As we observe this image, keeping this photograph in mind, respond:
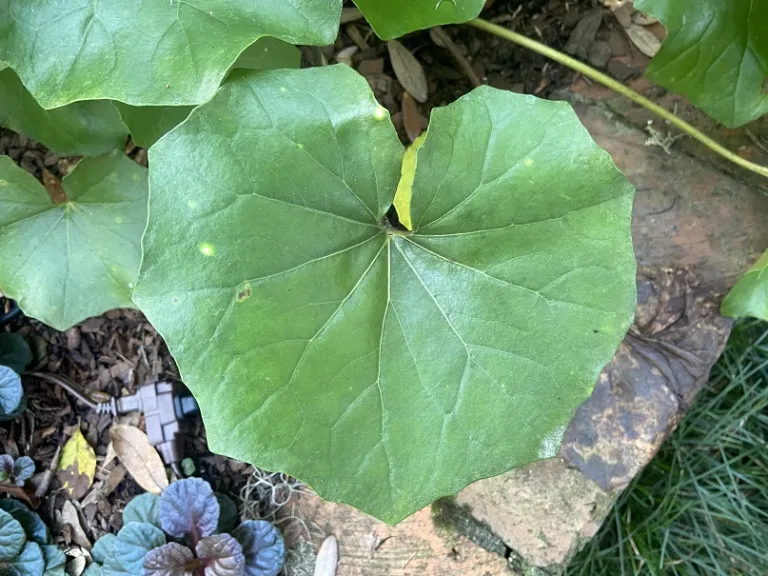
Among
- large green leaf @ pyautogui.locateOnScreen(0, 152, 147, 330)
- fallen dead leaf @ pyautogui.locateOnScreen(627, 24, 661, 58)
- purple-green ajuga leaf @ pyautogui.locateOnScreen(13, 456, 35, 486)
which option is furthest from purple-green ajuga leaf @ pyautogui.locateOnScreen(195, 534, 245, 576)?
fallen dead leaf @ pyautogui.locateOnScreen(627, 24, 661, 58)

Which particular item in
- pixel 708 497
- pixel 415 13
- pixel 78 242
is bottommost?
pixel 708 497

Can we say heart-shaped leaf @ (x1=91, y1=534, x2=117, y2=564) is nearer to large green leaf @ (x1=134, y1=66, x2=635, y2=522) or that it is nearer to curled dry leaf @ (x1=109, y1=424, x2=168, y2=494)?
curled dry leaf @ (x1=109, y1=424, x2=168, y2=494)

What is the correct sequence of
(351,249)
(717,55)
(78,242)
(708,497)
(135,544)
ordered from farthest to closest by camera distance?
(708,497), (135,544), (78,242), (717,55), (351,249)

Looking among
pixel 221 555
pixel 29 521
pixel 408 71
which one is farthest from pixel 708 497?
pixel 29 521

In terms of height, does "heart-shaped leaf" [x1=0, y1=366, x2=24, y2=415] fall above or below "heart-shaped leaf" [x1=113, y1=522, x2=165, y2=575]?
above

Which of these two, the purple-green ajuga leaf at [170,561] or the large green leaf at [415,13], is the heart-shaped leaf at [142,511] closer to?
the purple-green ajuga leaf at [170,561]

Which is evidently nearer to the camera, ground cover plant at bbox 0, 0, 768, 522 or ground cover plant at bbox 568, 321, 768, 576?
ground cover plant at bbox 0, 0, 768, 522

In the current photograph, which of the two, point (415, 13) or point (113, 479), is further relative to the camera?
point (113, 479)

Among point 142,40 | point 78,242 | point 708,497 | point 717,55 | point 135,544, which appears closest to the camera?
point 142,40

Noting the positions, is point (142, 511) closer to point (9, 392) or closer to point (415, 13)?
point (9, 392)
